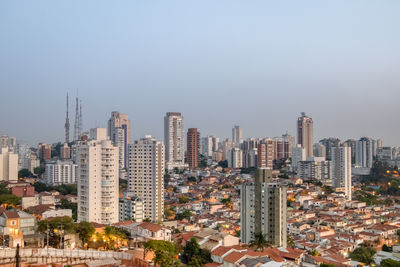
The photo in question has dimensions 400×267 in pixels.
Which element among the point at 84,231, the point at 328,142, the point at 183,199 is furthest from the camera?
the point at 328,142

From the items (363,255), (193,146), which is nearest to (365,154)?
(193,146)

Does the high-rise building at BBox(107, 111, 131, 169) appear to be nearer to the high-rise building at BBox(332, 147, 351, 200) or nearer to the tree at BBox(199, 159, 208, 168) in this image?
the tree at BBox(199, 159, 208, 168)

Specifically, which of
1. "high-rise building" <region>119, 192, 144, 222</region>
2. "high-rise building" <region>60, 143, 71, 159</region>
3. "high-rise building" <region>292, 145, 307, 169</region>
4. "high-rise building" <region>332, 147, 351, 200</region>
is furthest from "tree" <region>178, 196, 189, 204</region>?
"high-rise building" <region>60, 143, 71, 159</region>

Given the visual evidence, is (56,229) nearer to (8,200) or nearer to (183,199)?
(8,200)

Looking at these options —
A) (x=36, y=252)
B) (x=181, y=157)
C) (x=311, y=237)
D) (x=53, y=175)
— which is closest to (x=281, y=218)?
(x=311, y=237)

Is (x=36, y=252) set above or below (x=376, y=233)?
above

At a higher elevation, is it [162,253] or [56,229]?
[56,229]

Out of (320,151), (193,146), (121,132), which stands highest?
(121,132)

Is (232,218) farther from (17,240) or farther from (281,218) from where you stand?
(17,240)
